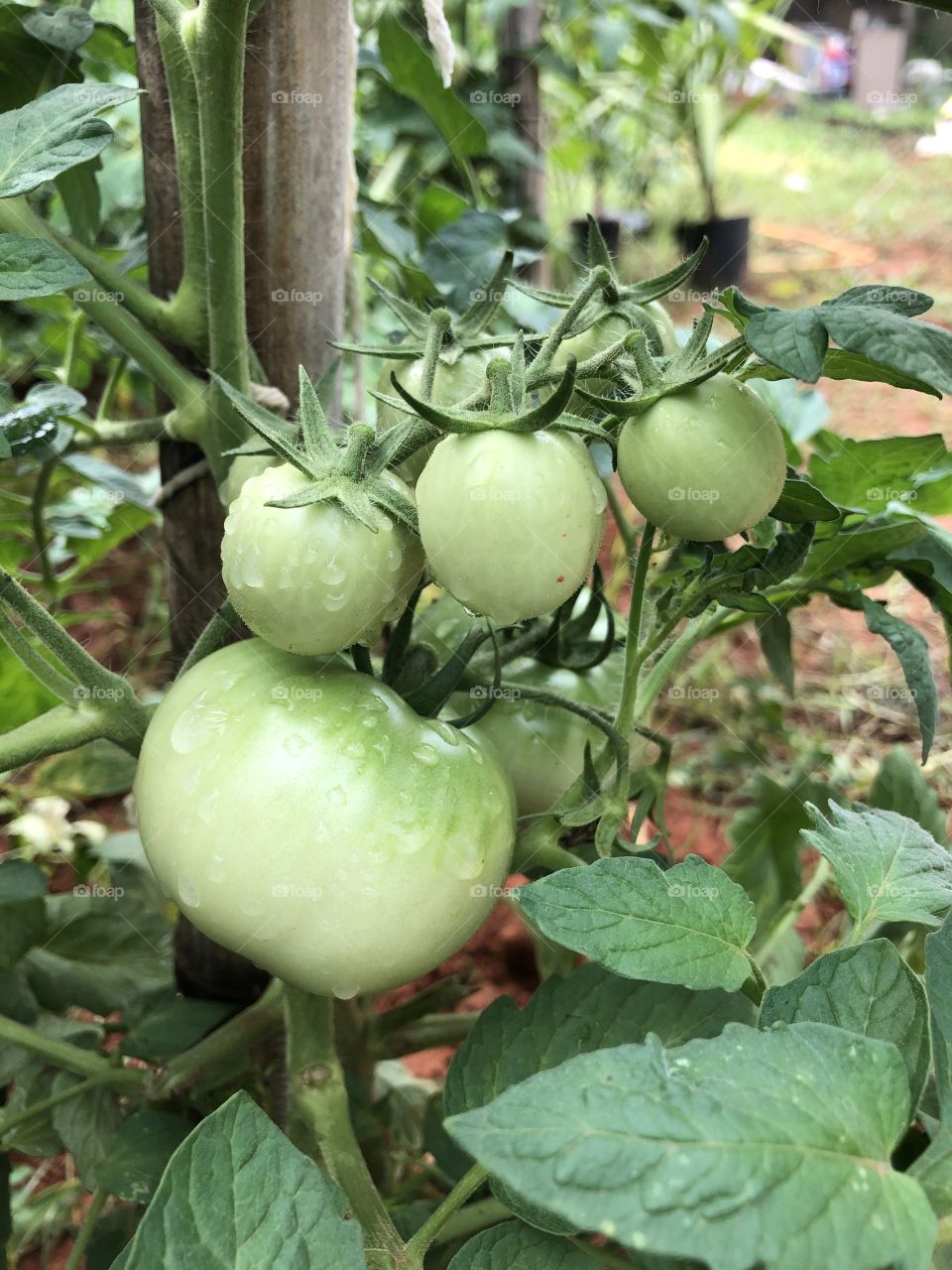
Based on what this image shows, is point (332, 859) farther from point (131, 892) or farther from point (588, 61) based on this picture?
point (588, 61)

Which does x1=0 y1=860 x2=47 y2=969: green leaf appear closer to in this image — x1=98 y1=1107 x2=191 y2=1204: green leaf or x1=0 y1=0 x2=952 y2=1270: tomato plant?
x1=0 y1=0 x2=952 y2=1270: tomato plant

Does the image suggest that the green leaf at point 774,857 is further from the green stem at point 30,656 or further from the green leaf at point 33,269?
the green leaf at point 33,269

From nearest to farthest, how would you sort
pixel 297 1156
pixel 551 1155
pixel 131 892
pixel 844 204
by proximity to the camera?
1. pixel 551 1155
2. pixel 297 1156
3. pixel 131 892
4. pixel 844 204

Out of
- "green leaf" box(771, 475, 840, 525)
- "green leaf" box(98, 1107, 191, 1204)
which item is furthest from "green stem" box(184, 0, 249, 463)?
"green leaf" box(98, 1107, 191, 1204)

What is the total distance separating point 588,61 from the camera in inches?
89.5

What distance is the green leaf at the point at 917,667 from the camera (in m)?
0.59

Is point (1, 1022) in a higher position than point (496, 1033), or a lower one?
lower

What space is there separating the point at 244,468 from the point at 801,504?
1.02 feet

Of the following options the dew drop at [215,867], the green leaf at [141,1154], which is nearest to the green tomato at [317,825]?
the dew drop at [215,867]

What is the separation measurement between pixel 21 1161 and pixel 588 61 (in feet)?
7.32

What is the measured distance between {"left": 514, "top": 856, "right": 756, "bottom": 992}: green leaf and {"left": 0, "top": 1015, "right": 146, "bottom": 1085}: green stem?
15.7 inches

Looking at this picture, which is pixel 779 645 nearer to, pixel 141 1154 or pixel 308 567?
pixel 308 567

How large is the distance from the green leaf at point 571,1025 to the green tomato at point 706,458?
27cm

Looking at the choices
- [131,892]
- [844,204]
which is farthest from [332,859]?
[844,204]
